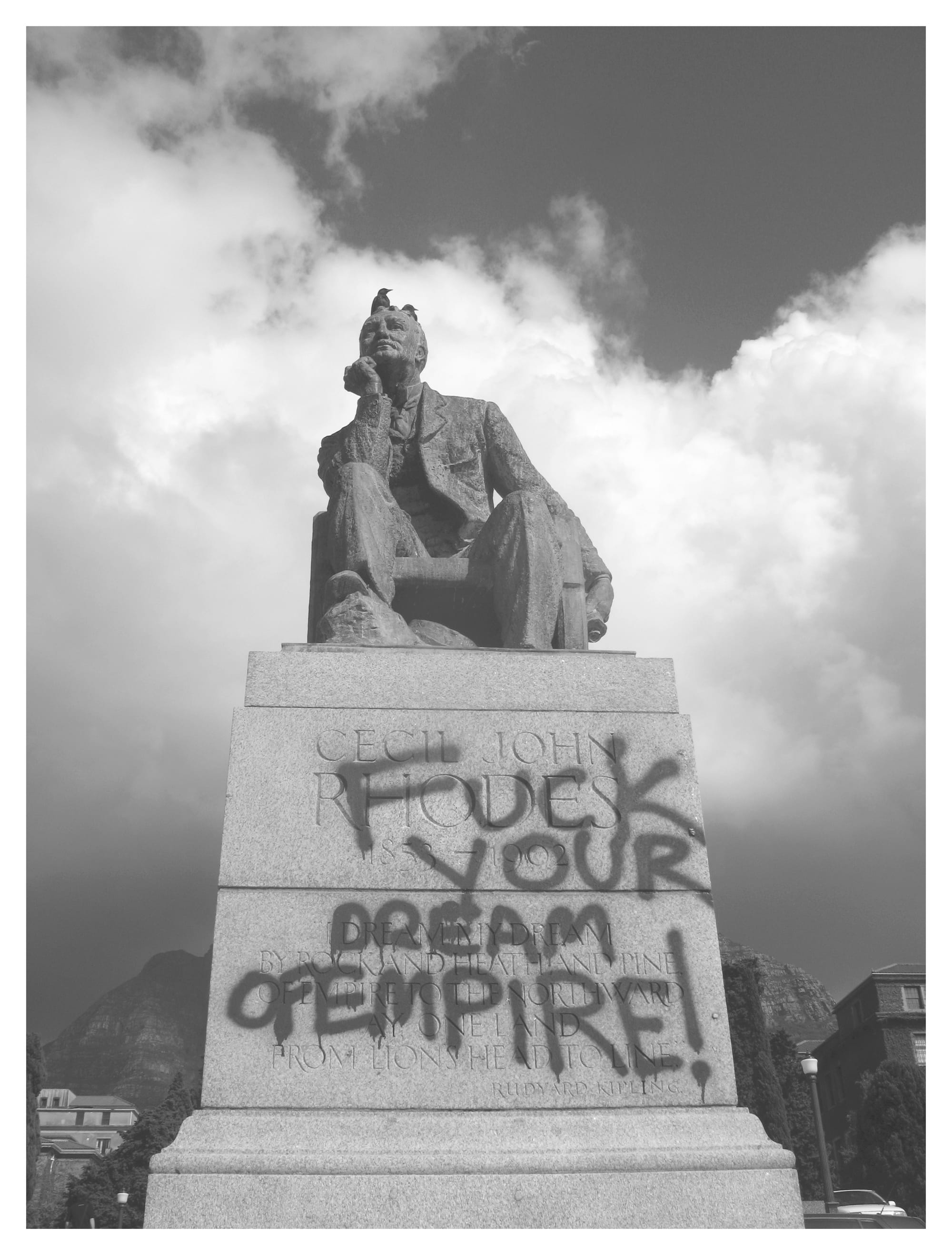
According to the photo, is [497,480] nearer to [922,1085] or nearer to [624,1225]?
[624,1225]

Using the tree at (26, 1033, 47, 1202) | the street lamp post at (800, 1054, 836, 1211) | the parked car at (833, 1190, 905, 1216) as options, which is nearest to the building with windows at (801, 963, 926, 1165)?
the parked car at (833, 1190, 905, 1216)

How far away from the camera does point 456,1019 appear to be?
16.4 ft

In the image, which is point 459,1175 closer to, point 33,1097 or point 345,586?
point 345,586

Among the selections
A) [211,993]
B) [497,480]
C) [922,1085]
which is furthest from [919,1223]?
[922,1085]

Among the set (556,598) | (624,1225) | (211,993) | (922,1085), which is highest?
(556,598)

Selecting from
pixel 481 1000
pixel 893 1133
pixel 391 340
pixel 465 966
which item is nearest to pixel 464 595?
pixel 391 340

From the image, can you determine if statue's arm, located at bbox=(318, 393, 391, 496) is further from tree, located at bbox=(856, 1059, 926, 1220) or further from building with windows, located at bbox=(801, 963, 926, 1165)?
building with windows, located at bbox=(801, 963, 926, 1165)

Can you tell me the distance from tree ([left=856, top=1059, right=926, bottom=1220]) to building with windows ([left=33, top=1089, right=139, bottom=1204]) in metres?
65.0

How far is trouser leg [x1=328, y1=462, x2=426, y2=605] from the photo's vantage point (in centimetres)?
687

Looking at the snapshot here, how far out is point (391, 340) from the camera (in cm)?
840

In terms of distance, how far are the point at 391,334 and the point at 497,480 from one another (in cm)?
148

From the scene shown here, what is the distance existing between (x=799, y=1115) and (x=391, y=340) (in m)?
47.5

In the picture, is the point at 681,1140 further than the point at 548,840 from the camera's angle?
No

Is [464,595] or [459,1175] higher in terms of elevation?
[464,595]
